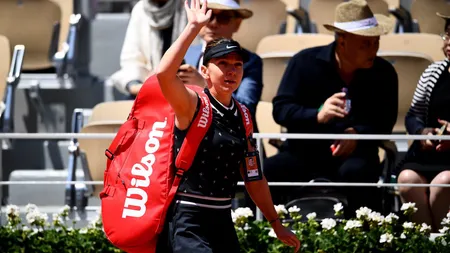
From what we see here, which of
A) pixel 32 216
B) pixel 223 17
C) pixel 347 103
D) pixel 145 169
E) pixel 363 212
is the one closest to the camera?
pixel 145 169

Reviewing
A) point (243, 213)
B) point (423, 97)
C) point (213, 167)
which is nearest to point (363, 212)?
point (243, 213)

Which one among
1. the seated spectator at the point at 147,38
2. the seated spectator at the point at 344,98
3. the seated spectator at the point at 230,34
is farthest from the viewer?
the seated spectator at the point at 147,38

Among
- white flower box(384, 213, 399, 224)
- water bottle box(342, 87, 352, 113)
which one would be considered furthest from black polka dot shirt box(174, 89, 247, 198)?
water bottle box(342, 87, 352, 113)

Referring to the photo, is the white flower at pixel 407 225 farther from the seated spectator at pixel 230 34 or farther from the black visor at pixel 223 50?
the black visor at pixel 223 50

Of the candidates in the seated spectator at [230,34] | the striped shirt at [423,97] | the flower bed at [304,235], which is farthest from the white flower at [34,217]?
the striped shirt at [423,97]

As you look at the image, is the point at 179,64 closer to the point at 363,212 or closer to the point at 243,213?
the point at 243,213

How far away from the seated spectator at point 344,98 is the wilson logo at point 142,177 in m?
1.74

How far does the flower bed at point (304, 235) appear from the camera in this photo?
6.01 meters

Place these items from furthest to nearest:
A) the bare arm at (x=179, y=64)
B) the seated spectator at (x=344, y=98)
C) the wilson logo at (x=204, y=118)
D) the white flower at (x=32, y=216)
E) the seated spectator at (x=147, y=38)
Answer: the seated spectator at (x=147, y=38) < the seated spectator at (x=344, y=98) < the white flower at (x=32, y=216) < the wilson logo at (x=204, y=118) < the bare arm at (x=179, y=64)

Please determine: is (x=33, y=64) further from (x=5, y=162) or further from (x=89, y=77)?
(x=5, y=162)

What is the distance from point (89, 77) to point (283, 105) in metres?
2.29

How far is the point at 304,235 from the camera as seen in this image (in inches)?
238

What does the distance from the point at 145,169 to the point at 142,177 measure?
0.12 ft

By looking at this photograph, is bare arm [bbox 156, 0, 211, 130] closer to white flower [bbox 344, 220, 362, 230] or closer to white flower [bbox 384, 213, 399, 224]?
white flower [bbox 344, 220, 362, 230]
